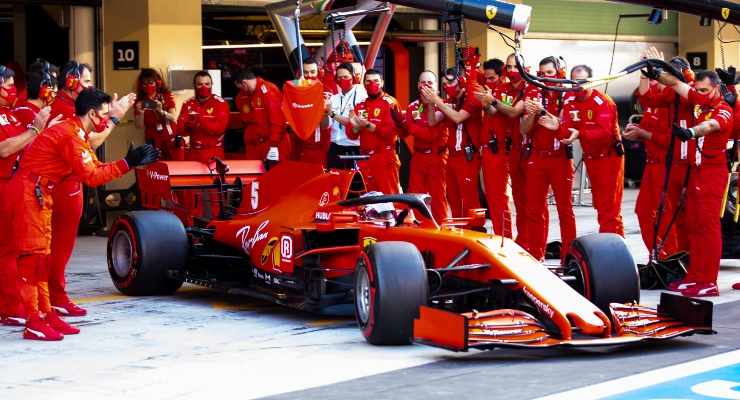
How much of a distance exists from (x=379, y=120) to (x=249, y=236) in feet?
11.9

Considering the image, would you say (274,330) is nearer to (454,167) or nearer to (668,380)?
(668,380)

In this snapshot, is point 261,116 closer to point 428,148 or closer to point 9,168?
point 428,148

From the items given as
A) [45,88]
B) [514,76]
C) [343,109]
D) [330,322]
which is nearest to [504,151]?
[514,76]

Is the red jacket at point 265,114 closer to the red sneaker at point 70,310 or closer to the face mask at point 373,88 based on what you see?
the face mask at point 373,88

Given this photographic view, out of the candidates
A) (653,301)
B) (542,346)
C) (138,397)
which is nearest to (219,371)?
(138,397)

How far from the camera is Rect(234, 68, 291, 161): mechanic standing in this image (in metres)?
15.1

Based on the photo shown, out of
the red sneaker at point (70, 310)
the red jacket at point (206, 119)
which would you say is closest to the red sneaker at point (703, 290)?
the red sneaker at point (70, 310)

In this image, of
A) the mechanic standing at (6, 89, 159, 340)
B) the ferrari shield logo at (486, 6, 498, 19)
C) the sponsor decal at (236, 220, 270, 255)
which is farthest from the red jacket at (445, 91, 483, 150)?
the mechanic standing at (6, 89, 159, 340)

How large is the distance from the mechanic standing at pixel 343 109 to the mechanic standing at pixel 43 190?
15.8ft

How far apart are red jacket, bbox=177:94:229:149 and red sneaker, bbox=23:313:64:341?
22.9ft

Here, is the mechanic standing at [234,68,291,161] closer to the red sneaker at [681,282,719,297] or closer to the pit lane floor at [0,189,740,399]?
the pit lane floor at [0,189,740,399]

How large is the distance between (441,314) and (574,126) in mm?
4924

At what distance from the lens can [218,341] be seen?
331 inches

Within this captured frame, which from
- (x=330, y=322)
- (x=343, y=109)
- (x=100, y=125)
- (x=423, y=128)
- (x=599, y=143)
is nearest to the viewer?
(x=330, y=322)
